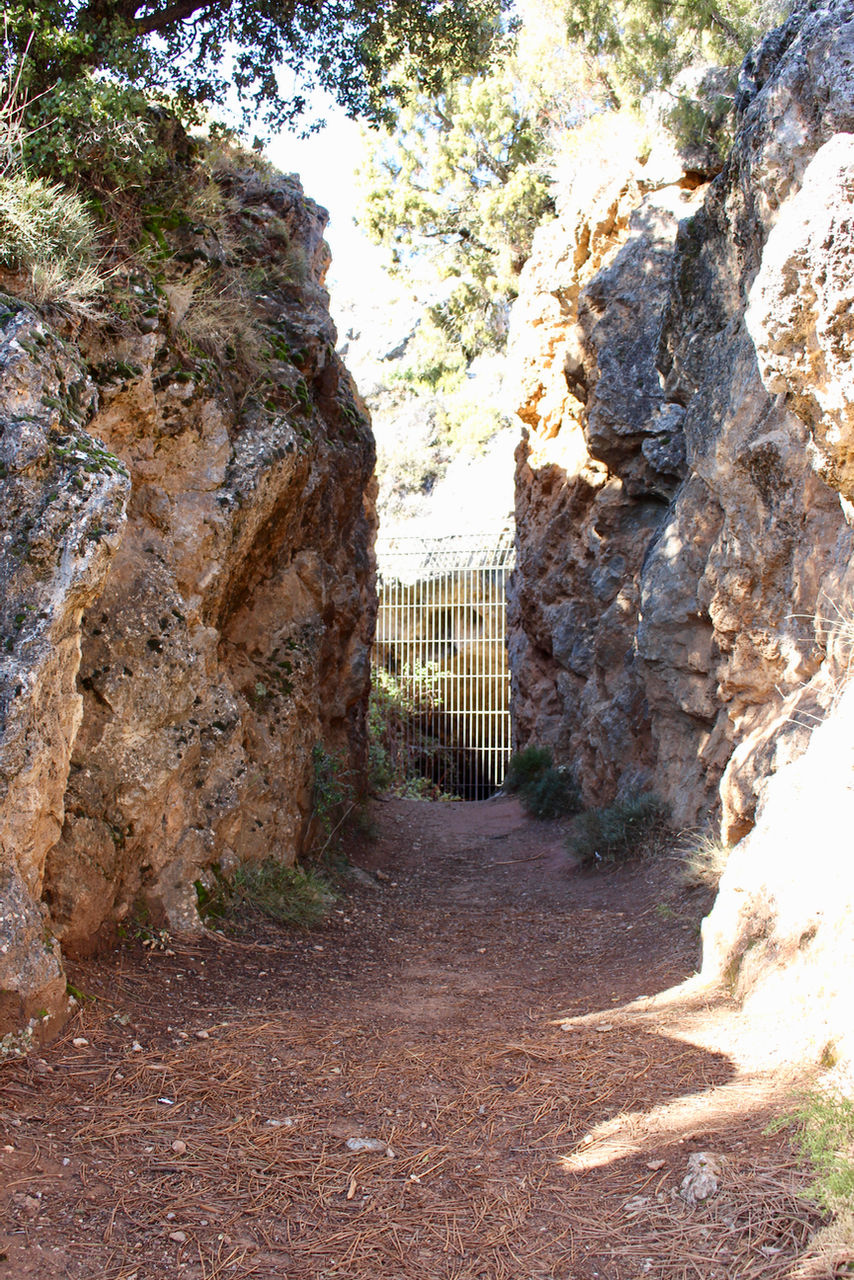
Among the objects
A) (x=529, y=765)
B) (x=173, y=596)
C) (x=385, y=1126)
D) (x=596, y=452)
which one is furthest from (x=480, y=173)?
(x=385, y=1126)

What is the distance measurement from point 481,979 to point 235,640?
9.05ft

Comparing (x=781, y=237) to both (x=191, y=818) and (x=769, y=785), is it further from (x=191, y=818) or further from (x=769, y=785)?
(x=191, y=818)

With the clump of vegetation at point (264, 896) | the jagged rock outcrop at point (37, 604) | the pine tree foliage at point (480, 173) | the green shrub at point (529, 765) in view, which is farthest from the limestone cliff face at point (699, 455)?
the pine tree foliage at point (480, 173)

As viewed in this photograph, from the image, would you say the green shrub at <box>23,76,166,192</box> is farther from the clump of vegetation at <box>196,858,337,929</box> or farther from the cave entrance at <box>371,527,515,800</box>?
the cave entrance at <box>371,527,515,800</box>

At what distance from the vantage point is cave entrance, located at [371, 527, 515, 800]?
47.9ft

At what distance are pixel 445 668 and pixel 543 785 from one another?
486cm

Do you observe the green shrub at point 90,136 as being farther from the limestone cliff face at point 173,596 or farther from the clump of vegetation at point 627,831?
the clump of vegetation at point 627,831

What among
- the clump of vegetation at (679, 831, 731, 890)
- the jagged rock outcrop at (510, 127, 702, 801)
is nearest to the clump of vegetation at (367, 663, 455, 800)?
the jagged rock outcrop at (510, 127, 702, 801)

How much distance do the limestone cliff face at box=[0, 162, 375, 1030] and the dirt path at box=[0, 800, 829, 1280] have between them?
51cm

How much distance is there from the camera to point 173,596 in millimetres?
4637

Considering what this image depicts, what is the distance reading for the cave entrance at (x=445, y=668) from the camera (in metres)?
14.6

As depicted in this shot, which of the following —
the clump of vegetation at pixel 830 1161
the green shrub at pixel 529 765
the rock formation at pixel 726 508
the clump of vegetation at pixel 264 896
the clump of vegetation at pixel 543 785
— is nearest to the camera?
the clump of vegetation at pixel 830 1161

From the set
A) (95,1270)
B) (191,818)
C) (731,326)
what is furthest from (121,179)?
(95,1270)

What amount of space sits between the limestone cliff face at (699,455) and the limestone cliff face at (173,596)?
2.64 metres
